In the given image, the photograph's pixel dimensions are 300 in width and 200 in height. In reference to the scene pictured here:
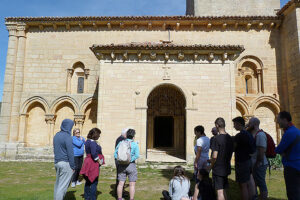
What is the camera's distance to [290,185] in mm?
3434

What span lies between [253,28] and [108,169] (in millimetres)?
13106

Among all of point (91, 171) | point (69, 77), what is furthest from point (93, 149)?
point (69, 77)

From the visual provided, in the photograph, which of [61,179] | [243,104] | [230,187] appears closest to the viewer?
[61,179]

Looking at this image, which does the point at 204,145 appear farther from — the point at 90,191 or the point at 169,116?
the point at 169,116

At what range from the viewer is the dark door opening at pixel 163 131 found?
546 inches

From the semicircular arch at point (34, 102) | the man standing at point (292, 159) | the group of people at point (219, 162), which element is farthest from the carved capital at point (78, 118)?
the man standing at point (292, 159)

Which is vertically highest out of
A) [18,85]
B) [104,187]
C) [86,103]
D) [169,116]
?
[18,85]

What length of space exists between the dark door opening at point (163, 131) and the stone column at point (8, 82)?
9.68m

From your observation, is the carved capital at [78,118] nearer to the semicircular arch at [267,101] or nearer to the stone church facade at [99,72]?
the stone church facade at [99,72]

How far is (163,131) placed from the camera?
14.0 metres

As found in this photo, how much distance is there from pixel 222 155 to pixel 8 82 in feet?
48.7

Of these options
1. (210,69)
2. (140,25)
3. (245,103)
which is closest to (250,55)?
(245,103)

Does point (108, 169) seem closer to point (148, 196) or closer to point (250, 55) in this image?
point (148, 196)

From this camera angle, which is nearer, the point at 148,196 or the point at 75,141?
the point at 148,196
